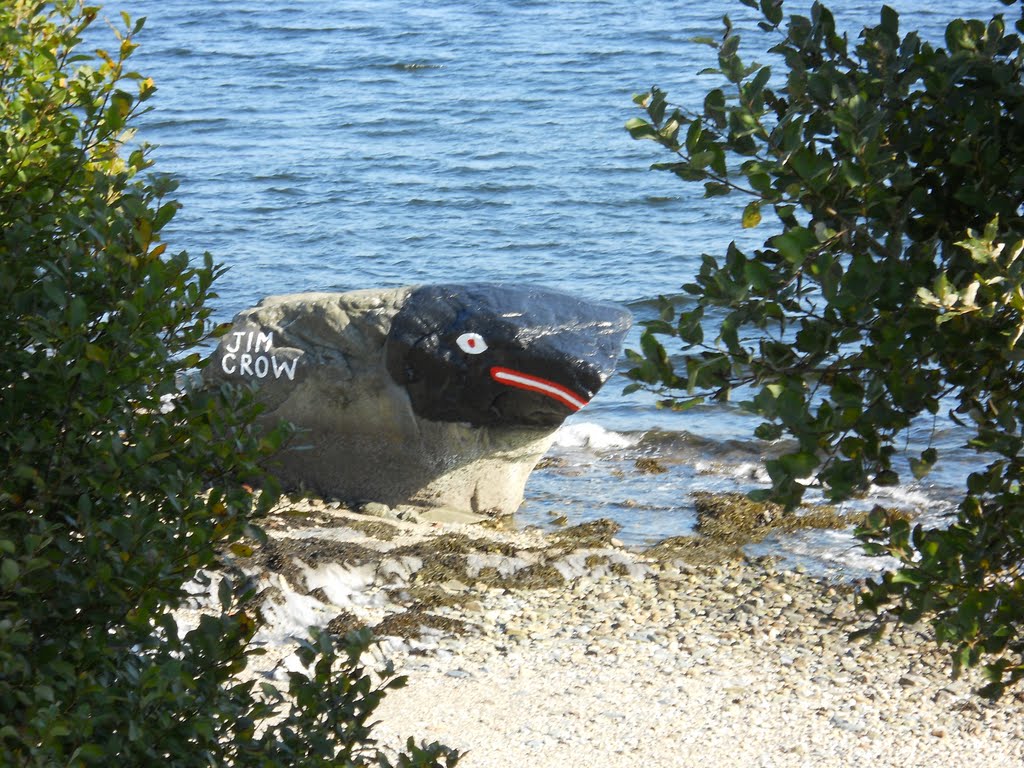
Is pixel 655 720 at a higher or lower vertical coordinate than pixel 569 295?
lower

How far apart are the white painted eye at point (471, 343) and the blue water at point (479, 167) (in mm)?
1870

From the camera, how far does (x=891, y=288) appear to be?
8.09 feet

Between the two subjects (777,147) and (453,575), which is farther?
(453,575)

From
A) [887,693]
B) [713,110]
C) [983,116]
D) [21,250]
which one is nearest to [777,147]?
[713,110]

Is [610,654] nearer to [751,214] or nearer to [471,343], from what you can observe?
[471,343]

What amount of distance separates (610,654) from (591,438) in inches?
205

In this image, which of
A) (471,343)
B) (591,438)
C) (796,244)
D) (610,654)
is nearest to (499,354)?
(471,343)

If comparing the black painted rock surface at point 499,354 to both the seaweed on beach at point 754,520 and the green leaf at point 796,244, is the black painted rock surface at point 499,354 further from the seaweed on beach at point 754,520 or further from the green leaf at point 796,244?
the green leaf at point 796,244

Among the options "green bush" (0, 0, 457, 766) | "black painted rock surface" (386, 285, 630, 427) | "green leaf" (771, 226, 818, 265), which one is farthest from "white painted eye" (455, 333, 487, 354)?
"green leaf" (771, 226, 818, 265)

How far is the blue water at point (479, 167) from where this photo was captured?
12117 mm

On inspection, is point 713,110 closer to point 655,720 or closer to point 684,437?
point 655,720

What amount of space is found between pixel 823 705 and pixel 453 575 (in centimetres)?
262

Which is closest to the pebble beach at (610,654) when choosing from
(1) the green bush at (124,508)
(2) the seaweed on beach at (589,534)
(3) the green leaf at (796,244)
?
(2) the seaweed on beach at (589,534)

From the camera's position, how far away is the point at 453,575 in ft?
26.5
